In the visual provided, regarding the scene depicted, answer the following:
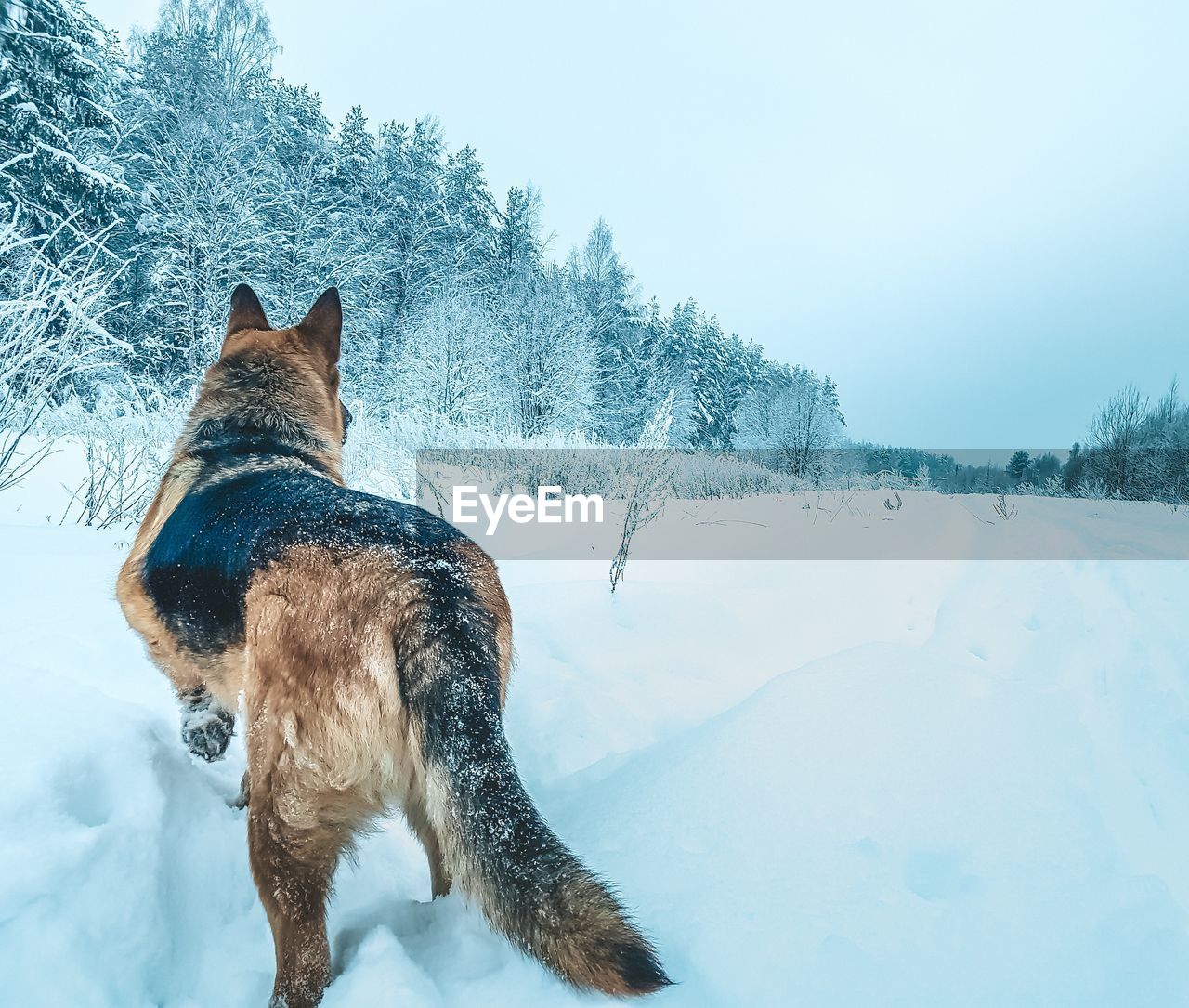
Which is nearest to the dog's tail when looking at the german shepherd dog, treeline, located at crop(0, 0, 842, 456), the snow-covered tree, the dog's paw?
the german shepherd dog

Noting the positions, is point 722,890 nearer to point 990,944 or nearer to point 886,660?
point 990,944

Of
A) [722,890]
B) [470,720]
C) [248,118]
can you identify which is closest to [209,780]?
[470,720]

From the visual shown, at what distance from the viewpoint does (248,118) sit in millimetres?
15656

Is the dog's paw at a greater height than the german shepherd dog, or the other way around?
the german shepherd dog

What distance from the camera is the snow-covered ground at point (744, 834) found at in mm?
1296

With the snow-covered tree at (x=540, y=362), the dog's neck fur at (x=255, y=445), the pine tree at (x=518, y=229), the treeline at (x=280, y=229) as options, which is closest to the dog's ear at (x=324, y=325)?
the dog's neck fur at (x=255, y=445)

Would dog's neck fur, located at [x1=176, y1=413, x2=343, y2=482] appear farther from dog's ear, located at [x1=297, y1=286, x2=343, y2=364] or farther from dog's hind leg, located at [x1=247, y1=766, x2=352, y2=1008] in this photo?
dog's hind leg, located at [x1=247, y1=766, x2=352, y2=1008]

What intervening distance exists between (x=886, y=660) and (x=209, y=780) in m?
2.59

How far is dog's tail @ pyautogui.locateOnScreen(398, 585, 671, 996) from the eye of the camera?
40.3 inches

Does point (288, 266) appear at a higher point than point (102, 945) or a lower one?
higher

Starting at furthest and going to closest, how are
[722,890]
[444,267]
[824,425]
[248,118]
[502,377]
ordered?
[824,425]
[444,267]
[502,377]
[248,118]
[722,890]

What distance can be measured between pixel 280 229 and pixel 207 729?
71.7ft

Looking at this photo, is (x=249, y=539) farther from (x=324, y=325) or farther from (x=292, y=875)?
(x=324, y=325)
